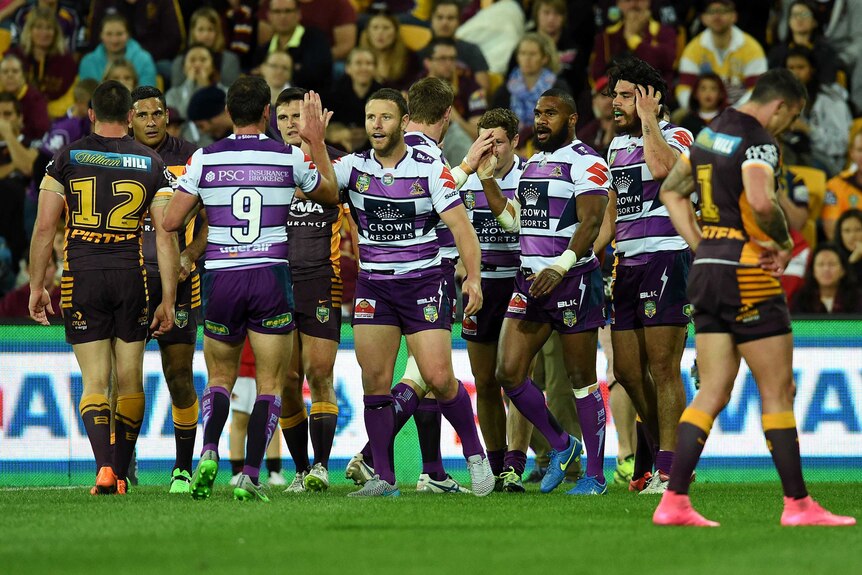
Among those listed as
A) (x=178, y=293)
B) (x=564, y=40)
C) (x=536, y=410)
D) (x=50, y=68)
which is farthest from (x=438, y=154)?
(x=50, y=68)

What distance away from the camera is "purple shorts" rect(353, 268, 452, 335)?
925cm

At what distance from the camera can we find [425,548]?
666cm

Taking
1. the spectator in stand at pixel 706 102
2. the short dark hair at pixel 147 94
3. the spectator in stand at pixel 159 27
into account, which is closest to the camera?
the short dark hair at pixel 147 94

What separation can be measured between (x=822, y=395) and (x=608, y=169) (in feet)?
12.2

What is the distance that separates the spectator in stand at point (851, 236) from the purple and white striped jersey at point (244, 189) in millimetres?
7325

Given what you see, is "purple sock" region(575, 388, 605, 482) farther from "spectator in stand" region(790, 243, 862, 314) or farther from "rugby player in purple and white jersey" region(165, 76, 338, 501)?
"spectator in stand" region(790, 243, 862, 314)

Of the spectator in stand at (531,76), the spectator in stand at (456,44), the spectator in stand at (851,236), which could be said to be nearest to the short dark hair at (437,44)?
the spectator in stand at (456,44)

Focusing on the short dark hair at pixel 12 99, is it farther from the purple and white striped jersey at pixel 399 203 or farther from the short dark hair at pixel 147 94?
the purple and white striped jersey at pixel 399 203

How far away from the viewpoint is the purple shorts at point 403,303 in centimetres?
925

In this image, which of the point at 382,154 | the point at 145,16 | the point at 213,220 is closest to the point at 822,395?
the point at 382,154

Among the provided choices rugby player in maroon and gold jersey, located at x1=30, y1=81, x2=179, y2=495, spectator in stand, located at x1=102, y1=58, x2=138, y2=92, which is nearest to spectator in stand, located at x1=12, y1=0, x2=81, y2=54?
spectator in stand, located at x1=102, y1=58, x2=138, y2=92

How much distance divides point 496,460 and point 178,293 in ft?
9.20

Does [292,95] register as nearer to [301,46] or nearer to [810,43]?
[301,46]

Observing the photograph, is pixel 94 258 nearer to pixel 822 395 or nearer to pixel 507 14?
pixel 822 395
